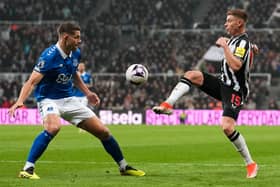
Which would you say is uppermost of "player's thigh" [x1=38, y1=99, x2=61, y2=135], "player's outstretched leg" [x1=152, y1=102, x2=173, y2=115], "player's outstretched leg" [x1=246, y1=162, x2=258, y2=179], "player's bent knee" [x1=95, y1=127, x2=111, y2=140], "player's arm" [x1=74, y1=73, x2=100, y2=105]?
"player's arm" [x1=74, y1=73, x2=100, y2=105]

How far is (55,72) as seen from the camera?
9.94 meters

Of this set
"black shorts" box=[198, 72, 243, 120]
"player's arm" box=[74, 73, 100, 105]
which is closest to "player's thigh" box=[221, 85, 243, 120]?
"black shorts" box=[198, 72, 243, 120]

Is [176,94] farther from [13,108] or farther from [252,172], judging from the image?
[13,108]

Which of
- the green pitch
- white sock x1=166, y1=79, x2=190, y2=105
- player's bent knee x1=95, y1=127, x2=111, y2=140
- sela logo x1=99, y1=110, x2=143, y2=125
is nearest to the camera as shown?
the green pitch

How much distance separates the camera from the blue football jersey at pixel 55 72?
983 cm

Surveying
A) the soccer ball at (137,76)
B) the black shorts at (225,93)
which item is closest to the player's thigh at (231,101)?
the black shorts at (225,93)

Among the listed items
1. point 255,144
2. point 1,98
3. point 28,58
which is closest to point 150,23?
point 28,58

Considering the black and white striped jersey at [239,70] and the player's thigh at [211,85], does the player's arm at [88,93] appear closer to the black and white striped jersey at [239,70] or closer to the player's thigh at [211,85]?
the player's thigh at [211,85]

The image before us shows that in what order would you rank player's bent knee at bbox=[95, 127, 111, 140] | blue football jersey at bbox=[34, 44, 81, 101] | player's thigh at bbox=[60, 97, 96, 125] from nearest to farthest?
blue football jersey at bbox=[34, 44, 81, 101]
player's thigh at bbox=[60, 97, 96, 125]
player's bent knee at bbox=[95, 127, 111, 140]

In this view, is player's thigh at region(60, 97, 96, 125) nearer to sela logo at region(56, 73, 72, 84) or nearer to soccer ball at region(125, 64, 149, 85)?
sela logo at region(56, 73, 72, 84)

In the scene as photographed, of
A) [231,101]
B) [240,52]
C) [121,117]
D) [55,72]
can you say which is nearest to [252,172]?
[231,101]

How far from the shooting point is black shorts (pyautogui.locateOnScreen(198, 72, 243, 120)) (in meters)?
10.0

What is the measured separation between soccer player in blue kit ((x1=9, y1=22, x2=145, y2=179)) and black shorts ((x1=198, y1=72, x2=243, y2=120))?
1.52 meters

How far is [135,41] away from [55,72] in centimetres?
3501
